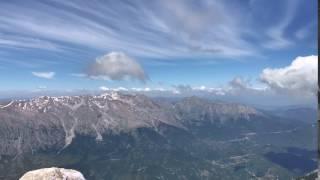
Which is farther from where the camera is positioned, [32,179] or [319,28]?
[32,179]

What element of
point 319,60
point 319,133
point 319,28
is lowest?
point 319,133

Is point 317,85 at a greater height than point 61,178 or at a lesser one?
greater

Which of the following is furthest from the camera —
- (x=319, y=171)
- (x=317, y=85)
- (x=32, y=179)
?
(x=32, y=179)

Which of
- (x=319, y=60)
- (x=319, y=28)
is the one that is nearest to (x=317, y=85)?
(x=319, y=60)

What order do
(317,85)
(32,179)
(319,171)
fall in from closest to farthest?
(319,171), (317,85), (32,179)

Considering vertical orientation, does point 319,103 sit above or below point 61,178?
above

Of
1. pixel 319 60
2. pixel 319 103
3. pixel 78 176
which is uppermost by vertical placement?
pixel 319 60

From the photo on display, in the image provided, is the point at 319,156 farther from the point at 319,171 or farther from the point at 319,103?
the point at 319,103

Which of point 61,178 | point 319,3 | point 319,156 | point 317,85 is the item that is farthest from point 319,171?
point 61,178

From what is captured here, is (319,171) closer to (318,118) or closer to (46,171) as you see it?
(318,118)
